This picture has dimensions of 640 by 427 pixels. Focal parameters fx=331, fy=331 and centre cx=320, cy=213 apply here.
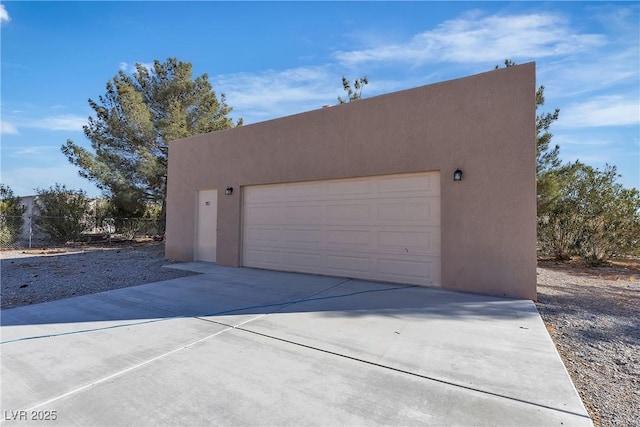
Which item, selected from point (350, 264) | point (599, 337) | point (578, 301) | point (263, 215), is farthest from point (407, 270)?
point (263, 215)

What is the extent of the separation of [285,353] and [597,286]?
7.08 metres

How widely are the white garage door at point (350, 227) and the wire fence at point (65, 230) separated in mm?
11952

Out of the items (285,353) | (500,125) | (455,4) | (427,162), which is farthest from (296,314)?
(455,4)

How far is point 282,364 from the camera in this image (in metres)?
2.95

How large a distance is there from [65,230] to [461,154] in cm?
1767

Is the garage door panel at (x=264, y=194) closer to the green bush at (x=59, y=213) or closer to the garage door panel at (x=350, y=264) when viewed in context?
the garage door panel at (x=350, y=264)

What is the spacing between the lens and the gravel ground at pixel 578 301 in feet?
8.50

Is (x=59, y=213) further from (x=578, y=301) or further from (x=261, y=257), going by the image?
(x=578, y=301)

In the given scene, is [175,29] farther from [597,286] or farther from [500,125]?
[597,286]

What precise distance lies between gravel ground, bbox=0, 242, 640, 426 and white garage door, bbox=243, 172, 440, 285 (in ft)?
6.63

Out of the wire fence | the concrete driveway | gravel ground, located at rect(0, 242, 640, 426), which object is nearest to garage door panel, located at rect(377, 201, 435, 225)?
the concrete driveway

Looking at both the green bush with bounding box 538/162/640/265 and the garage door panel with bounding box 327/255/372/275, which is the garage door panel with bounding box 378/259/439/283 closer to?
the garage door panel with bounding box 327/255/372/275

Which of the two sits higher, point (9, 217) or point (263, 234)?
point (9, 217)

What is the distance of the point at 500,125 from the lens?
18.7 ft
